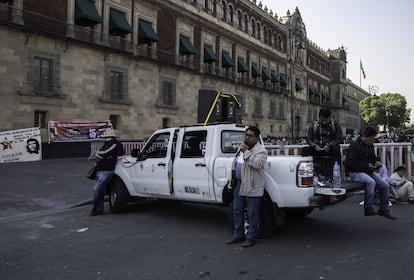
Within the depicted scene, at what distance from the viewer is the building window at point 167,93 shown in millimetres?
29661

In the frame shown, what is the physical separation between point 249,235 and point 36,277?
2981 mm

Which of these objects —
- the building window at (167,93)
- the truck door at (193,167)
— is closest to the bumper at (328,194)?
the truck door at (193,167)

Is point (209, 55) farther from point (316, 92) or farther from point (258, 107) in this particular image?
point (316, 92)

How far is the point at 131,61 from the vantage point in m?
26.8

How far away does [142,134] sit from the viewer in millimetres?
27781

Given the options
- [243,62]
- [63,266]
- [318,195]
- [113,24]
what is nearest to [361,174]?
[318,195]

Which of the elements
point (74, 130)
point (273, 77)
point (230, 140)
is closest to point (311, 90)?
point (273, 77)

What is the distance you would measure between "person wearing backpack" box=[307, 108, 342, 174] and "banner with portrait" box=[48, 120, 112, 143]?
18.0 m

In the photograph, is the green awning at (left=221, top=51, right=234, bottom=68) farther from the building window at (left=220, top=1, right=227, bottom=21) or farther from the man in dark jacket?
the man in dark jacket

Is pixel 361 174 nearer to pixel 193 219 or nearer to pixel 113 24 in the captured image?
pixel 193 219

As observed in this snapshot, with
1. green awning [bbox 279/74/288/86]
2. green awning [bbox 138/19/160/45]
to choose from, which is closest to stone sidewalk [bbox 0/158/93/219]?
green awning [bbox 138/19/160/45]

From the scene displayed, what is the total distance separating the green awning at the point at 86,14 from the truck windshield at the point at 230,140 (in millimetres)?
19204

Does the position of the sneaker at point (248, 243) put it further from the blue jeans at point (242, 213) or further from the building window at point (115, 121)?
the building window at point (115, 121)

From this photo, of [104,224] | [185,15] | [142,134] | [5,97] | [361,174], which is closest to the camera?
[361,174]
